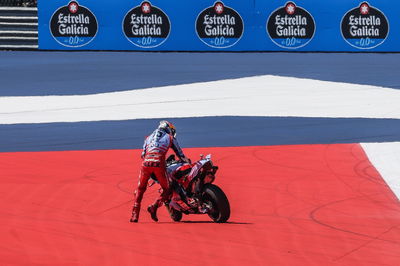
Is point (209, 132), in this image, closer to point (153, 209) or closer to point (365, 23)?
point (153, 209)

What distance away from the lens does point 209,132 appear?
17609 mm

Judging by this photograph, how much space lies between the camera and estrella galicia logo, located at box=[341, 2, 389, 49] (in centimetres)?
2995

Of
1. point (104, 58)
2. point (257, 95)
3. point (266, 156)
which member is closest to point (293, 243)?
point (266, 156)

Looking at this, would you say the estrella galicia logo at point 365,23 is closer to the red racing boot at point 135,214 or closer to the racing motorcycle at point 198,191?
the racing motorcycle at point 198,191

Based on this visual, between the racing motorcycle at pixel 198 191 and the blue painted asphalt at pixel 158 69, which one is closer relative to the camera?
the racing motorcycle at pixel 198 191

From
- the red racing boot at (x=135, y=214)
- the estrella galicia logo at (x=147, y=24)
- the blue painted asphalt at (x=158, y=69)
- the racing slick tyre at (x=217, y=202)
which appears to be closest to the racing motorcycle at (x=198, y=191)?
the racing slick tyre at (x=217, y=202)

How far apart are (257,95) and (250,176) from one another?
9.20 metres

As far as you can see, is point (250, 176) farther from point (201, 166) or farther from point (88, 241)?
point (88, 241)

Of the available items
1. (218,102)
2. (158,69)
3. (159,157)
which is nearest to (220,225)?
(159,157)

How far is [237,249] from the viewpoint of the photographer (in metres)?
9.48

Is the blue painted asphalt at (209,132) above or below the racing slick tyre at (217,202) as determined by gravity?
below

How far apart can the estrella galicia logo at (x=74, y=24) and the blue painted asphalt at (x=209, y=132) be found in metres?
12.2

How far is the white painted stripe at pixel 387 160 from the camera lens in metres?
13.1

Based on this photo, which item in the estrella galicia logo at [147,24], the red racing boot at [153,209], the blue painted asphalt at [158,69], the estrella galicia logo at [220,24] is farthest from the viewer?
the estrella galicia logo at [147,24]
